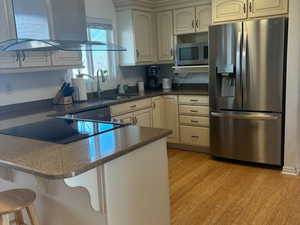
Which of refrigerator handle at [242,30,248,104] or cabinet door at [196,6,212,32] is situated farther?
cabinet door at [196,6,212,32]

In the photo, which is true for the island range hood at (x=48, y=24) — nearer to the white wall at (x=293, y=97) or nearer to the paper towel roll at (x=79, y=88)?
the paper towel roll at (x=79, y=88)

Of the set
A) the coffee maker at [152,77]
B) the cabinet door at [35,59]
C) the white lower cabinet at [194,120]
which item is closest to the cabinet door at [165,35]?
the coffee maker at [152,77]

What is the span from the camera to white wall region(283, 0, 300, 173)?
3.09 metres

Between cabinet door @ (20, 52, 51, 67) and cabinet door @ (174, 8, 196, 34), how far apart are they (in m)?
2.09

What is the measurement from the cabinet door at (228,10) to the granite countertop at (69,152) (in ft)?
7.47

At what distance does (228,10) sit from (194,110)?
140 cm

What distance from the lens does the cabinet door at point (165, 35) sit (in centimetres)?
444

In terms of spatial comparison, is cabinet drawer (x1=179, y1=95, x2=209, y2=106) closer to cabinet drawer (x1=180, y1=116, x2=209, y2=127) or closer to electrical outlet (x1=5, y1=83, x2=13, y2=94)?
cabinet drawer (x1=180, y1=116, x2=209, y2=127)

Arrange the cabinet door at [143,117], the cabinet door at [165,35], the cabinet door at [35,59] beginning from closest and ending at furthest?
1. the cabinet door at [35,59]
2. the cabinet door at [143,117]
3. the cabinet door at [165,35]

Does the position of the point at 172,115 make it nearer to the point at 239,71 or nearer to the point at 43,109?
the point at 239,71

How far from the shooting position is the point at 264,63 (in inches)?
129

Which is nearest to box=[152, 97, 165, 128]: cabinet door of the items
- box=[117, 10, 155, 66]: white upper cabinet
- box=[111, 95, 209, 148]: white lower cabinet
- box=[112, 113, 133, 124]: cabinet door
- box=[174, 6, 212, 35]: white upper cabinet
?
box=[111, 95, 209, 148]: white lower cabinet

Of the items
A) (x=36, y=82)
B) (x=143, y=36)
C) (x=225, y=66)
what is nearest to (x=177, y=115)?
(x=225, y=66)

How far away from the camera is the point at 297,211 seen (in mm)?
2529
